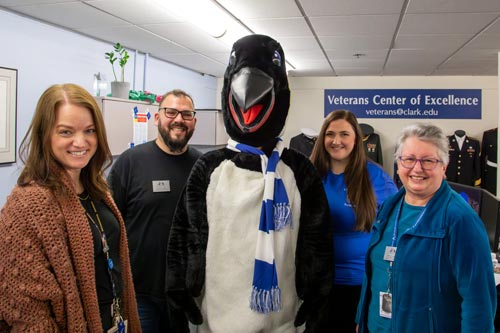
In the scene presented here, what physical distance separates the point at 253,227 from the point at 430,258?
58 centimetres

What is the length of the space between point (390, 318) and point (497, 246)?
5.63 ft

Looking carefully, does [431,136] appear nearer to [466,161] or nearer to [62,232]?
[62,232]

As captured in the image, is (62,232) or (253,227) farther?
(253,227)

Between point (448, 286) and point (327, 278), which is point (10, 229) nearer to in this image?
point (327, 278)

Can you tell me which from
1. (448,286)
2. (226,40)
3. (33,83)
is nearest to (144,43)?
(226,40)

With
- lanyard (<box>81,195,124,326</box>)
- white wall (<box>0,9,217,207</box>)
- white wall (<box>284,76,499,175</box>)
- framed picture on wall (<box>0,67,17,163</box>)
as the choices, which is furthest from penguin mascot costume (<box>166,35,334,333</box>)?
white wall (<box>284,76,499,175</box>)

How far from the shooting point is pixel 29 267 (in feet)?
3.51

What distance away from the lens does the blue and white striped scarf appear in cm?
137

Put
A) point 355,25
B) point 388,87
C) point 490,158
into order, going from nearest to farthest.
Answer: point 355,25 → point 490,158 → point 388,87

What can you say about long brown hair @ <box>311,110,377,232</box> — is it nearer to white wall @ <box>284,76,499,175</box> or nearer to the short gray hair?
the short gray hair

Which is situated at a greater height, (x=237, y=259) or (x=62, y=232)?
(x=62, y=232)

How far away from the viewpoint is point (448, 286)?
51.8 inches

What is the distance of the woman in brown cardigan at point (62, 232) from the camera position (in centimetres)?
107

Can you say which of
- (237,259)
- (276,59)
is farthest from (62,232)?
(276,59)
